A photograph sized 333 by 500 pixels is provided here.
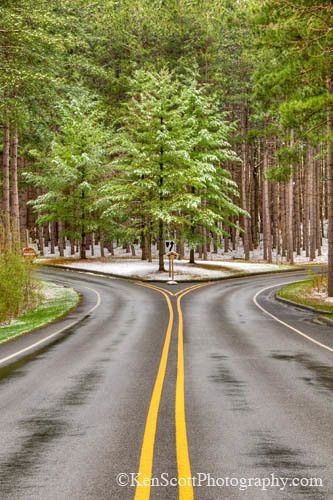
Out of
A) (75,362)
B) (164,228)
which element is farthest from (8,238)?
(164,228)

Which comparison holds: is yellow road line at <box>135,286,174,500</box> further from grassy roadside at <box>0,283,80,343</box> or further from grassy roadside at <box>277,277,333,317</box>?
grassy roadside at <box>277,277,333,317</box>

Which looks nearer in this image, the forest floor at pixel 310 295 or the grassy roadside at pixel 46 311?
the grassy roadside at pixel 46 311

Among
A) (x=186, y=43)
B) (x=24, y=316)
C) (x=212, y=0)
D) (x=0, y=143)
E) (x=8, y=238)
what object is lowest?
(x=24, y=316)

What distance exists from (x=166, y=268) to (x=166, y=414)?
3499 cm

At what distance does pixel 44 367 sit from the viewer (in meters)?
10.7

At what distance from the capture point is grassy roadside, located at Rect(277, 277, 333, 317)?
22.8 metres

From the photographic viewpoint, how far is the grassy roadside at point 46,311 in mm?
17041

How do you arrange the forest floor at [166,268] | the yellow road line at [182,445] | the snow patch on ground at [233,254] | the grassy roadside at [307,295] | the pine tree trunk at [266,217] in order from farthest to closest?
the snow patch on ground at [233,254]
the pine tree trunk at [266,217]
the forest floor at [166,268]
the grassy roadside at [307,295]
the yellow road line at [182,445]

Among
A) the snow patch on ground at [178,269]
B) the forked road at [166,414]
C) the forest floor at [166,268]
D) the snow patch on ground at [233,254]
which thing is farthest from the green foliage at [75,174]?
the forked road at [166,414]

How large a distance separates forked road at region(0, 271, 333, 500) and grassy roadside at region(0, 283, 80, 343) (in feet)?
4.93

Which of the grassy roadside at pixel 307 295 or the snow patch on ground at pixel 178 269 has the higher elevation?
the snow patch on ground at pixel 178 269

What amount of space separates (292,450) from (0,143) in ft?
128

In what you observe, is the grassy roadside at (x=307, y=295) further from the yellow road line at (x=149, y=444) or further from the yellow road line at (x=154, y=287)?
the yellow road line at (x=149, y=444)

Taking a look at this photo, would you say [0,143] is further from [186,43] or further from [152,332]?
[152,332]
